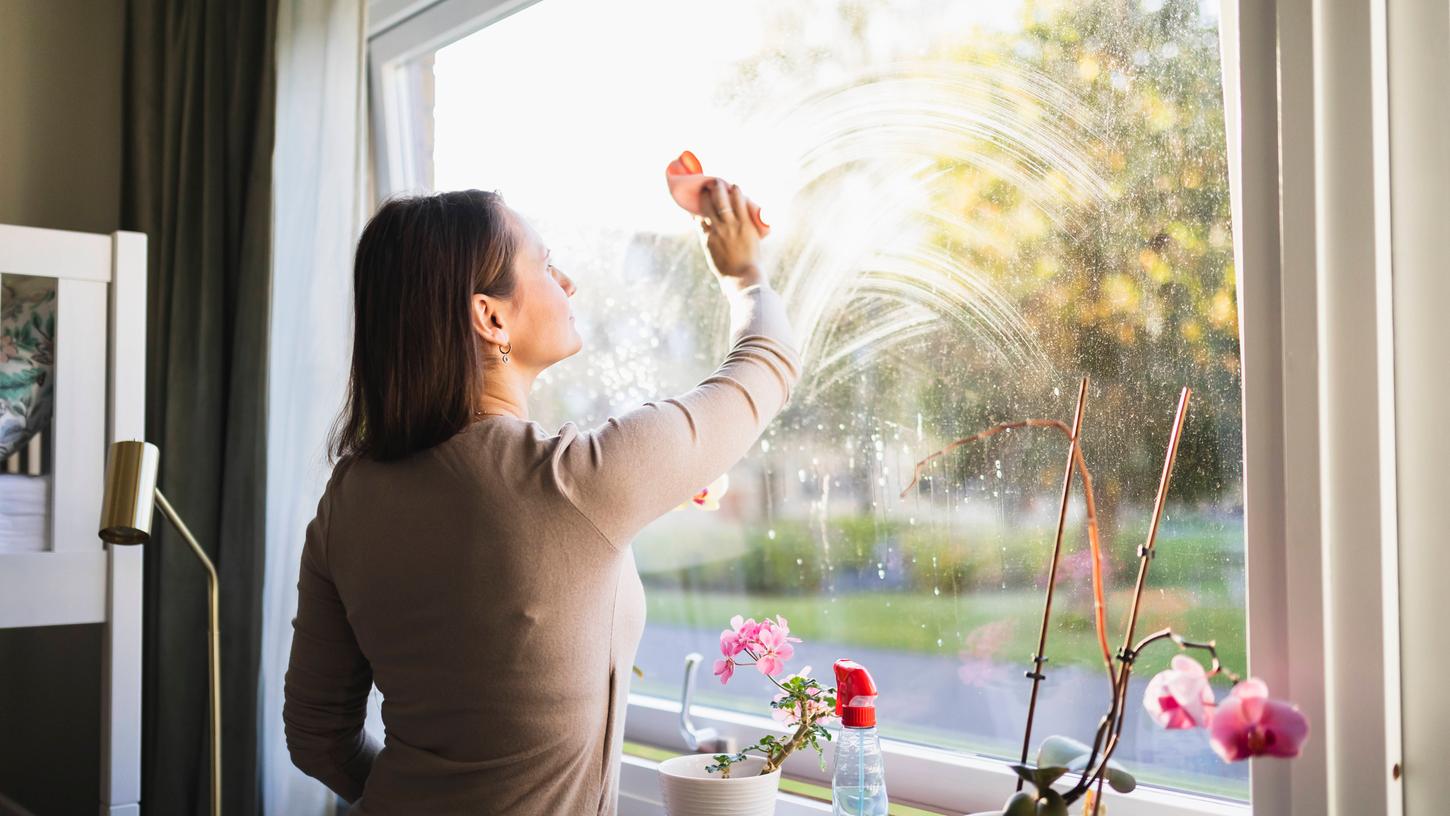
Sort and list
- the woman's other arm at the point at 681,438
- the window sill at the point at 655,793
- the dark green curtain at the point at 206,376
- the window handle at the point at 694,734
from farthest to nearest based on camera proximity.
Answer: the dark green curtain at the point at 206,376, the window handle at the point at 694,734, the window sill at the point at 655,793, the woman's other arm at the point at 681,438

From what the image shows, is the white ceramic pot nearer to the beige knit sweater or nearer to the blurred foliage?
the beige knit sweater

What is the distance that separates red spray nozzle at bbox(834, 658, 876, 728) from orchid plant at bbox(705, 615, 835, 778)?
0.29 ft

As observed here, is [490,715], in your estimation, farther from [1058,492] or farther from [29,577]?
[29,577]

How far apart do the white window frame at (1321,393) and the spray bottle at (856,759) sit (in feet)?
1.42

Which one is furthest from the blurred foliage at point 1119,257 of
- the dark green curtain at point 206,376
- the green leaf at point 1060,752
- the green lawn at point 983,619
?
the dark green curtain at point 206,376

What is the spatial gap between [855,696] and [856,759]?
0.09m

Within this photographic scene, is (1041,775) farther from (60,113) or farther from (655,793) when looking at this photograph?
(60,113)

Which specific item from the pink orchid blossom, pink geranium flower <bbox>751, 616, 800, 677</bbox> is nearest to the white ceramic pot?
pink geranium flower <bbox>751, 616, 800, 677</bbox>

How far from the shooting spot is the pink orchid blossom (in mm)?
833

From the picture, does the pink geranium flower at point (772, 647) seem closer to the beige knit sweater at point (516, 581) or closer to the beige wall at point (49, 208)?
the beige knit sweater at point (516, 581)

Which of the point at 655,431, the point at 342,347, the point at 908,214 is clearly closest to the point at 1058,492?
the point at 908,214

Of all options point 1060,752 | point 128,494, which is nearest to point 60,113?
point 128,494

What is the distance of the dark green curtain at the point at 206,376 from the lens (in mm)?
2180

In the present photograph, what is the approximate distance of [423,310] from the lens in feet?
3.76
